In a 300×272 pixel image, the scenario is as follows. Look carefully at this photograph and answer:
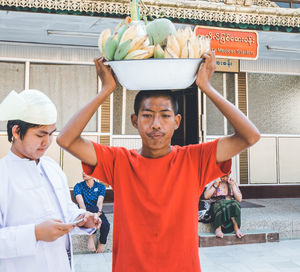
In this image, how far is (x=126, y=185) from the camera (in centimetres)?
159

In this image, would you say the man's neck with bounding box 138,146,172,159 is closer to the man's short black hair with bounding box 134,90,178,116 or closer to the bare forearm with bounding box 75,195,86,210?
the man's short black hair with bounding box 134,90,178,116

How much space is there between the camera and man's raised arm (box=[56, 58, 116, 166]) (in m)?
1.51

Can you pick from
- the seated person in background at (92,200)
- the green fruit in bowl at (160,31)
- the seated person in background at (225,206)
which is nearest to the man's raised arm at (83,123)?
the green fruit in bowl at (160,31)

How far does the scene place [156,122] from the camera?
1.55 meters

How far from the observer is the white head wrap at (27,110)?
1807 mm

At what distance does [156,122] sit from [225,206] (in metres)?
4.33

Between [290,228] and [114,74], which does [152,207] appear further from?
[290,228]

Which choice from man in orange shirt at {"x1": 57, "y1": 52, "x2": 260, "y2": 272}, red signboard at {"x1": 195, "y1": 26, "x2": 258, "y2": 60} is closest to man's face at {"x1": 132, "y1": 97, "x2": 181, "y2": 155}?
man in orange shirt at {"x1": 57, "y1": 52, "x2": 260, "y2": 272}

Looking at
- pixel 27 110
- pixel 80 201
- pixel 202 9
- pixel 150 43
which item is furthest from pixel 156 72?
pixel 202 9

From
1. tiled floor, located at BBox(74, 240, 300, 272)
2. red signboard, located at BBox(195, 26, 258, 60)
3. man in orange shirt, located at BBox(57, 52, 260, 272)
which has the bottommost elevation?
tiled floor, located at BBox(74, 240, 300, 272)

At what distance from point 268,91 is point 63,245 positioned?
7576mm

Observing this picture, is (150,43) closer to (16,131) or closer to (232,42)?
(16,131)

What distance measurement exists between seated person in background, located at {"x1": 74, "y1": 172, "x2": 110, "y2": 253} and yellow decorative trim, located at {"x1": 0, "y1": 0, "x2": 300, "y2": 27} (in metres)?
2.77

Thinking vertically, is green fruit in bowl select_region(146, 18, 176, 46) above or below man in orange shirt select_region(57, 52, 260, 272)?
above
